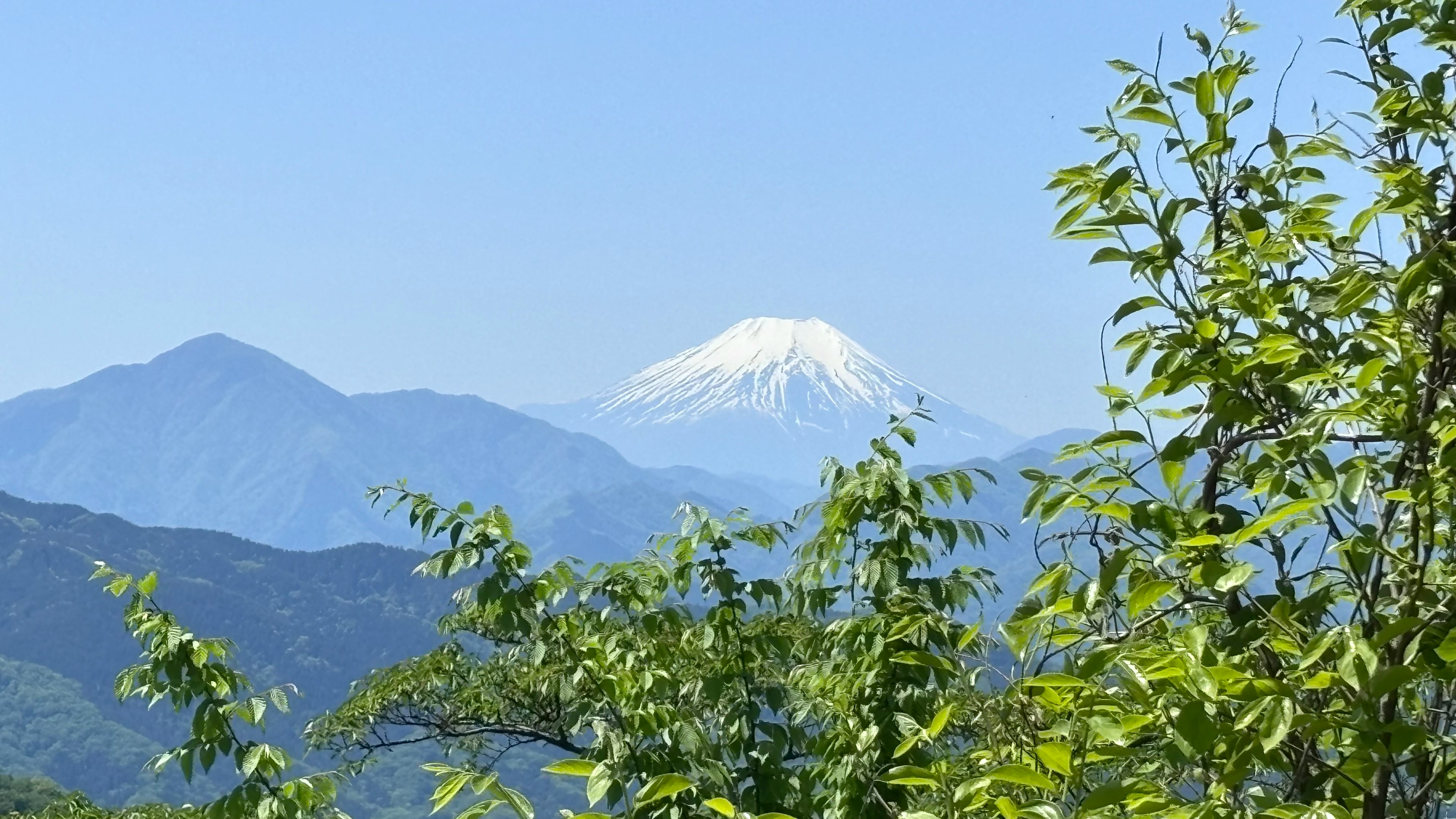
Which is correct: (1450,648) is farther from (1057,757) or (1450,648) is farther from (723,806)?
(723,806)

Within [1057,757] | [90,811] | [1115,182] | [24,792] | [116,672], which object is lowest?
[116,672]

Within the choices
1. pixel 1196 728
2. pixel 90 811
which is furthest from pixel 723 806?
pixel 90 811

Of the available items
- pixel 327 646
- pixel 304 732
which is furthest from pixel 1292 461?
pixel 327 646

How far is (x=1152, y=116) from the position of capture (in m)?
2.16

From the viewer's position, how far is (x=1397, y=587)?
6.38ft

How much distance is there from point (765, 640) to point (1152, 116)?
276cm

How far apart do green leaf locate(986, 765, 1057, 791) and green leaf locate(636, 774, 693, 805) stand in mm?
398

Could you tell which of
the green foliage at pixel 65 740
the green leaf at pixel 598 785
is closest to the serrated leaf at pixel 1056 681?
the green leaf at pixel 598 785

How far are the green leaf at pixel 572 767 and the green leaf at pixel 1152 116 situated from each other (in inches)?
52.8

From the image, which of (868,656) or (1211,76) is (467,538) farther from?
(1211,76)

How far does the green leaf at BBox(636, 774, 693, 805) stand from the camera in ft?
5.24

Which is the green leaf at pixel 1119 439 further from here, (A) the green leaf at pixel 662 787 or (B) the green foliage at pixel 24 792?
(B) the green foliage at pixel 24 792

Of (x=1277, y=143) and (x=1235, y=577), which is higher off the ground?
(x=1277, y=143)

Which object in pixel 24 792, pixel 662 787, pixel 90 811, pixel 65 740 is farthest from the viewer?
pixel 65 740
